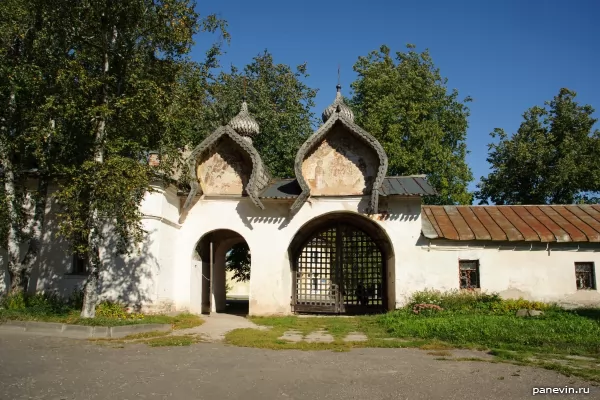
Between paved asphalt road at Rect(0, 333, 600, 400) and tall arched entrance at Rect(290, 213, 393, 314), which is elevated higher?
tall arched entrance at Rect(290, 213, 393, 314)

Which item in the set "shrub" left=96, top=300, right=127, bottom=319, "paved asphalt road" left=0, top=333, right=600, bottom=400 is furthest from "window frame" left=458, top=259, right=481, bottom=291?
"shrub" left=96, top=300, right=127, bottom=319

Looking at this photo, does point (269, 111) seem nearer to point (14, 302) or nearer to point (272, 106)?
point (272, 106)

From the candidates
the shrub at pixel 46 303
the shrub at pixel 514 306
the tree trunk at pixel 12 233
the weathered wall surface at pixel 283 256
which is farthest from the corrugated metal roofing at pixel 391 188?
the tree trunk at pixel 12 233

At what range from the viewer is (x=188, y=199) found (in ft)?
51.9

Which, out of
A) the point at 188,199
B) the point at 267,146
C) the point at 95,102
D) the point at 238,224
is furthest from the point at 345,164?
the point at 267,146

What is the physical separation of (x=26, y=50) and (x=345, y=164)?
10.4m

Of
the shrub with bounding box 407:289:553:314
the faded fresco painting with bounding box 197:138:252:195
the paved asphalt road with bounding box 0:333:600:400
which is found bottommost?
the paved asphalt road with bounding box 0:333:600:400

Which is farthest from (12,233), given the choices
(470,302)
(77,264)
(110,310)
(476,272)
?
(476,272)

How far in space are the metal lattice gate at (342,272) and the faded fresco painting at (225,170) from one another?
3.81 metres

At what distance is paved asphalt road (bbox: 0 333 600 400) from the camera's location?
6160mm

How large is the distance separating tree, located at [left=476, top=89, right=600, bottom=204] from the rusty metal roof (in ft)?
30.8

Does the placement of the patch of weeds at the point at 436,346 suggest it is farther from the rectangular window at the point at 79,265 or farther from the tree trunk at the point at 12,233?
the tree trunk at the point at 12,233

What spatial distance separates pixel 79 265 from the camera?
15.5m

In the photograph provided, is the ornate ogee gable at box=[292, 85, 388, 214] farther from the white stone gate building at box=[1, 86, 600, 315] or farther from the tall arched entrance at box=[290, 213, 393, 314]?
the tall arched entrance at box=[290, 213, 393, 314]
